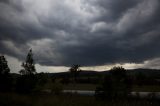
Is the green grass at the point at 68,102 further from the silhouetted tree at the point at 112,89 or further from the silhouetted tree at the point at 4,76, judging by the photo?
the silhouetted tree at the point at 4,76

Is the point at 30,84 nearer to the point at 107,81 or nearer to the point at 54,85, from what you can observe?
the point at 54,85

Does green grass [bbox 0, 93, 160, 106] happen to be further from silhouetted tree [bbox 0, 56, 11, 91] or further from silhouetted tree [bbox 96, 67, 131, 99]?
silhouetted tree [bbox 0, 56, 11, 91]

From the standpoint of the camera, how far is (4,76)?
4559cm

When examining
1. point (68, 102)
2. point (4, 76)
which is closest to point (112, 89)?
point (68, 102)

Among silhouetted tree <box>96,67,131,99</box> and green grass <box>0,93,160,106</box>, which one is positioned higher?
silhouetted tree <box>96,67,131,99</box>

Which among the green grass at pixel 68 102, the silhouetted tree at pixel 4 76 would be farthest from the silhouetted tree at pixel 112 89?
the silhouetted tree at pixel 4 76

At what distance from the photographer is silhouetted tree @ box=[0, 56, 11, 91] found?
44156mm

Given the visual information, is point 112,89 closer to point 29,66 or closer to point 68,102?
point 68,102

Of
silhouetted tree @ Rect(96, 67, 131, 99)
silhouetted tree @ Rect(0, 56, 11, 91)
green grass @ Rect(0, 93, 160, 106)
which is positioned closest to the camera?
green grass @ Rect(0, 93, 160, 106)

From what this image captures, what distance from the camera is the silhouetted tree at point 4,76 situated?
145ft

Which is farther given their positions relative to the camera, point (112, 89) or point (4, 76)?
point (4, 76)

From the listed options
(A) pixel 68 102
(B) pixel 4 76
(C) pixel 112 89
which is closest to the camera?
(A) pixel 68 102

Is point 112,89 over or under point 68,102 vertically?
over

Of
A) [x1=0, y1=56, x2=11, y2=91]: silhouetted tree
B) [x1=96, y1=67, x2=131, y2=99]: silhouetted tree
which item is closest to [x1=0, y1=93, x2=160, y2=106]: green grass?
[x1=96, y1=67, x2=131, y2=99]: silhouetted tree
